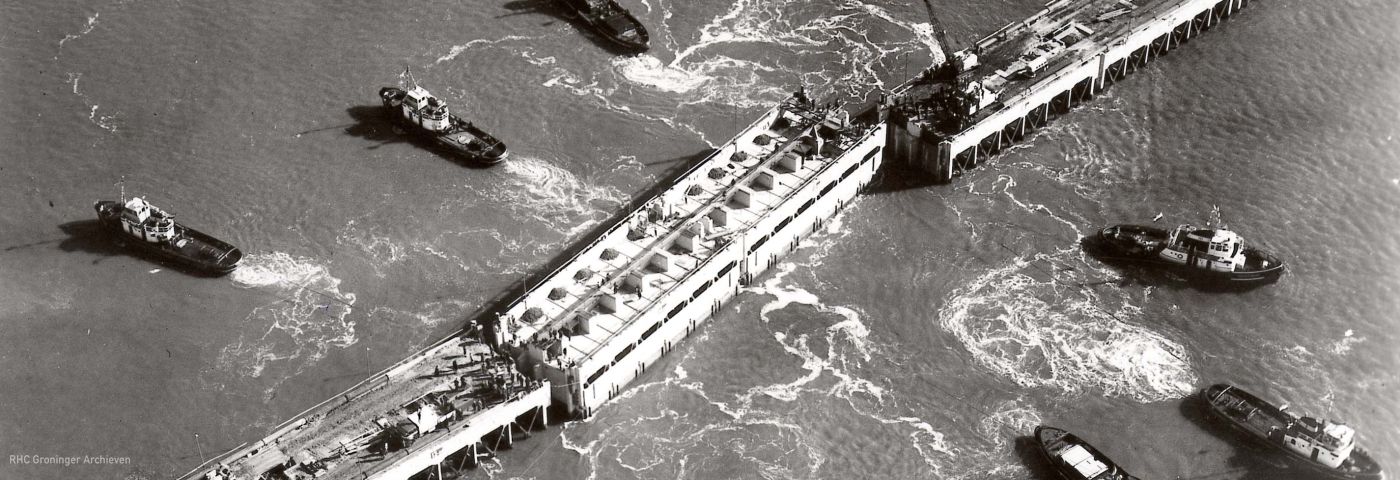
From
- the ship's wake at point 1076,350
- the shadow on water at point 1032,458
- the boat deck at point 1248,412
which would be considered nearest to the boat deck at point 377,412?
the shadow on water at point 1032,458

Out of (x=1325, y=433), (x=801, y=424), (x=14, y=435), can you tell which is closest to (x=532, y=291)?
(x=801, y=424)

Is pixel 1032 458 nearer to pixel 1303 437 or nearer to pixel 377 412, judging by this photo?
pixel 1303 437

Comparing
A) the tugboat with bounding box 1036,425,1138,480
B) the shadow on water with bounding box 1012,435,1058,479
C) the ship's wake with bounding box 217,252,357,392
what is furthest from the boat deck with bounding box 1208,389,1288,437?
the ship's wake with bounding box 217,252,357,392

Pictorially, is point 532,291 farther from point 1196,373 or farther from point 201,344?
point 1196,373

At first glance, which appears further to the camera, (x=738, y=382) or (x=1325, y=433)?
(x=738, y=382)

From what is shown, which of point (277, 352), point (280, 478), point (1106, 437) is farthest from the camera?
point (277, 352)

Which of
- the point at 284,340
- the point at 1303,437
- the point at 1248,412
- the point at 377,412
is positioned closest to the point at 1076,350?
the point at 1248,412
